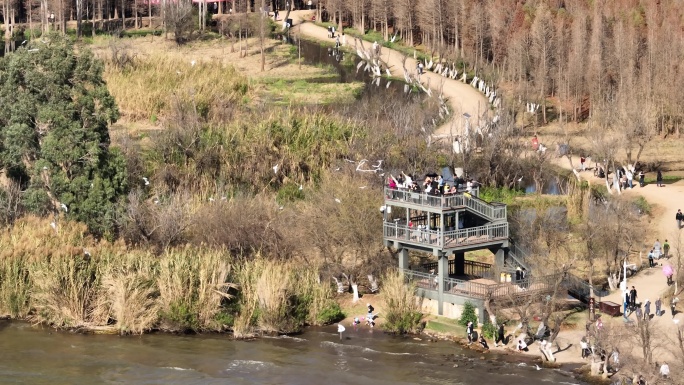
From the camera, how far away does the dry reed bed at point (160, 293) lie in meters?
58.9

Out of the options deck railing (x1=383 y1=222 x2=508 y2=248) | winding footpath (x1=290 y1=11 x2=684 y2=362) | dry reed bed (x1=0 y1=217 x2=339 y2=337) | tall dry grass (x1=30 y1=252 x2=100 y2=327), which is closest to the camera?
winding footpath (x1=290 y1=11 x2=684 y2=362)

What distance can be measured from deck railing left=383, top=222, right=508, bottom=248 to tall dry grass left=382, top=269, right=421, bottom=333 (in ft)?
6.95

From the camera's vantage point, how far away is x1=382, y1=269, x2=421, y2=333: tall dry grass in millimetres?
59000

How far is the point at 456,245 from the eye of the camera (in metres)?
59.6

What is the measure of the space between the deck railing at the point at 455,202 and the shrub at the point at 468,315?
4.13 meters

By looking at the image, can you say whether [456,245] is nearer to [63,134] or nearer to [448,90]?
[63,134]

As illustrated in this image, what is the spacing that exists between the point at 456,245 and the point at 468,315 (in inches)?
116

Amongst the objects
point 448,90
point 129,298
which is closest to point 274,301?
point 129,298

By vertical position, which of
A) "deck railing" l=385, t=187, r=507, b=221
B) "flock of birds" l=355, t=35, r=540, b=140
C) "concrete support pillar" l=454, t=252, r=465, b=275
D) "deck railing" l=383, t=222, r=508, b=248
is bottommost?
"concrete support pillar" l=454, t=252, r=465, b=275

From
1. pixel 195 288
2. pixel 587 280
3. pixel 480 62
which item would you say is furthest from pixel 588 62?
pixel 195 288

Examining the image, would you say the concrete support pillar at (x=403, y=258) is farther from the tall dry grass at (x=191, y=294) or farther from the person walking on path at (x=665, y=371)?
the person walking on path at (x=665, y=371)

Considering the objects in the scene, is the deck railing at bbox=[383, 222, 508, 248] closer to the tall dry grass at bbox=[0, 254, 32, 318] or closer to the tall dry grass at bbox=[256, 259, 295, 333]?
the tall dry grass at bbox=[256, 259, 295, 333]

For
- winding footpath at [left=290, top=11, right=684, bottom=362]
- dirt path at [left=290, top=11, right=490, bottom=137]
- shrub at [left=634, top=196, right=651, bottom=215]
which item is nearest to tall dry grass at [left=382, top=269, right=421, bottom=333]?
winding footpath at [left=290, top=11, right=684, bottom=362]

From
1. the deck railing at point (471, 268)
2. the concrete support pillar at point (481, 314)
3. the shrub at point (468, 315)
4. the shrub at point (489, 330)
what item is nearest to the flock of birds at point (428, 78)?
the deck railing at point (471, 268)
